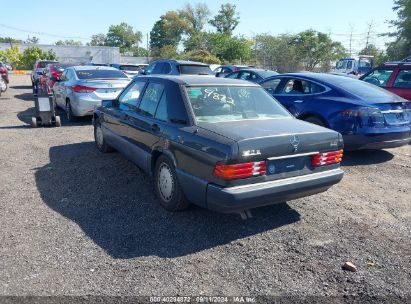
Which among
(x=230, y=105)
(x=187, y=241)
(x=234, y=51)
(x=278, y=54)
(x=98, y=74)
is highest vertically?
(x=234, y=51)

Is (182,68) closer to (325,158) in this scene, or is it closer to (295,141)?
(325,158)

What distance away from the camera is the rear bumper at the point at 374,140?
6.41 metres

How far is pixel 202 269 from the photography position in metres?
3.36

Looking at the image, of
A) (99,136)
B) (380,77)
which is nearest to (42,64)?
(99,136)

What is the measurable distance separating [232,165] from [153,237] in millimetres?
1183

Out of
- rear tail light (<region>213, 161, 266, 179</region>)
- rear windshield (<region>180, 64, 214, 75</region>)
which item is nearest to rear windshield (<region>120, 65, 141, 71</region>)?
rear windshield (<region>180, 64, 214, 75</region>)

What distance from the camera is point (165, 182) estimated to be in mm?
4480

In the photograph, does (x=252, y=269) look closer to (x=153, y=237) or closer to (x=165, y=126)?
(x=153, y=237)

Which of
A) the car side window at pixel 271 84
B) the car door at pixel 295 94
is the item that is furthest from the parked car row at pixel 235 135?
the car side window at pixel 271 84

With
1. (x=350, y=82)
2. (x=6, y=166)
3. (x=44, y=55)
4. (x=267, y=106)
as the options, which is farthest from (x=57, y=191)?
(x=44, y=55)

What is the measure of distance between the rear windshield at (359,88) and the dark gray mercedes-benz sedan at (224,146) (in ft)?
8.94

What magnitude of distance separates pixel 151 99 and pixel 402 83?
274 inches

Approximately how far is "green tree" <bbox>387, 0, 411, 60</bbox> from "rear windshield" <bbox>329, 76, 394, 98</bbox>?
34112 millimetres

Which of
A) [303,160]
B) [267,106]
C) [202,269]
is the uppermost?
[267,106]
